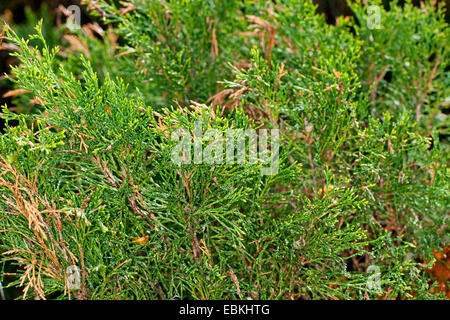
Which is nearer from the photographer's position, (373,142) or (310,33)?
(373,142)

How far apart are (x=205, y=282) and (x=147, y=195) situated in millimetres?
142

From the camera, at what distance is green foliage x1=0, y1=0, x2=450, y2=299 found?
52 cm

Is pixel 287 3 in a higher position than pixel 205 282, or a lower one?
higher

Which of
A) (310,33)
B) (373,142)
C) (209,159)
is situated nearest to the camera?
(209,159)

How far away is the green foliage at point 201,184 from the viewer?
1.72 feet

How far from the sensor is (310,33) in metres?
0.78

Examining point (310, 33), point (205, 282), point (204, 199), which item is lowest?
point (205, 282)

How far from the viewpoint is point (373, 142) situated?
616 mm

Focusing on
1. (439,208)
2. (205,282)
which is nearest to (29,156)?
(205,282)

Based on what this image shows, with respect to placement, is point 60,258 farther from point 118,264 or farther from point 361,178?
point 361,178

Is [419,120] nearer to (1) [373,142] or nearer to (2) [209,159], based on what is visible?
(1) [373,142]

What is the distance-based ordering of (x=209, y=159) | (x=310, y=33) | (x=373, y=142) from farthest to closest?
(x=310, y=33)
(x=373, y=142)
(x=209, y=159)

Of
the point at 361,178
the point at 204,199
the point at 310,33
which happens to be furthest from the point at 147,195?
the point at 310,33

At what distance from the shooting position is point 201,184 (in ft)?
1.83
